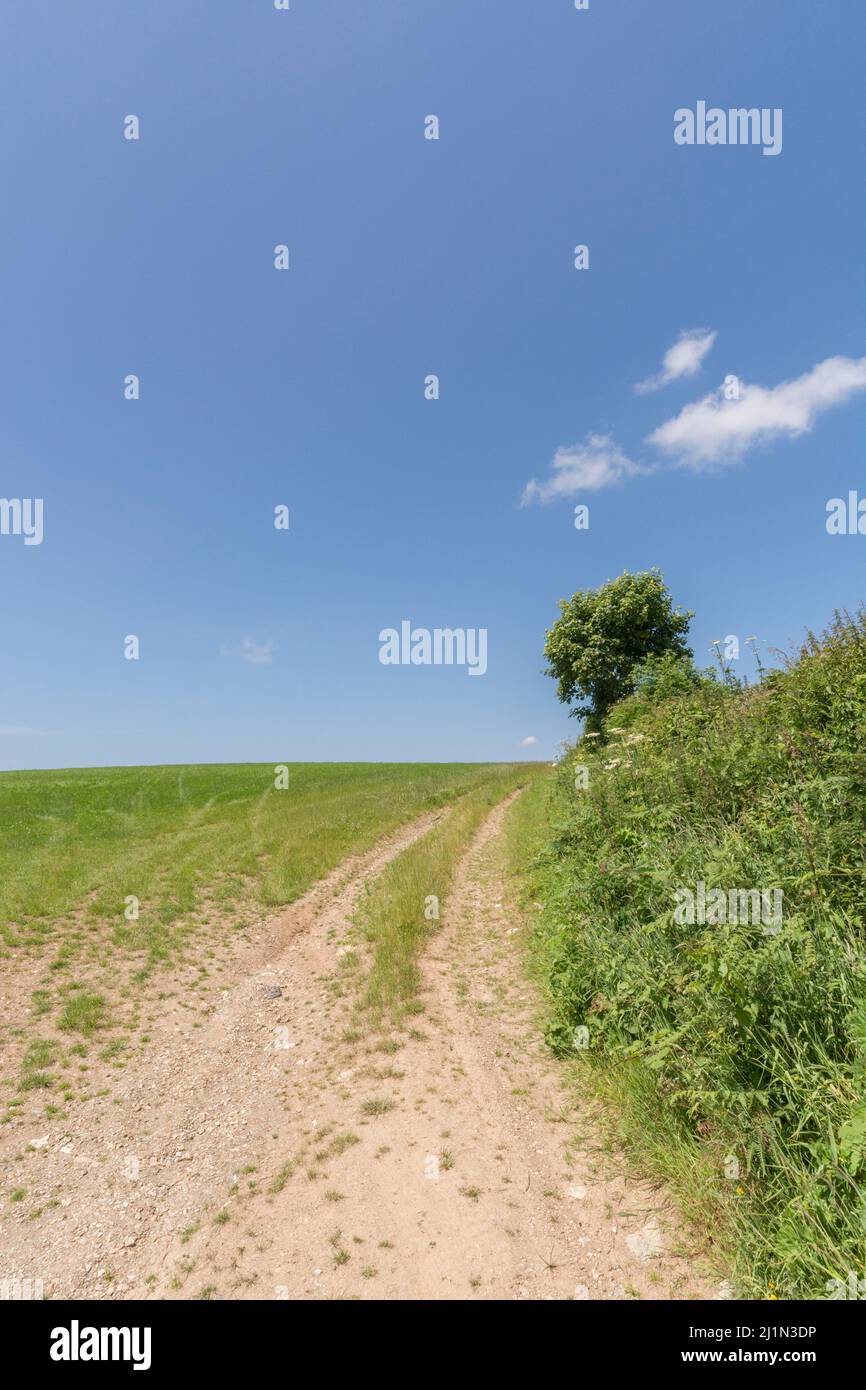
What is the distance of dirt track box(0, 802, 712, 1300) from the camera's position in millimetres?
3834

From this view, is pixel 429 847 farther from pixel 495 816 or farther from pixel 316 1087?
pixel 316 1087

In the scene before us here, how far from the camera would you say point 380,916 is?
37.9 ft

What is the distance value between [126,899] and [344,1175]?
1078 centimetres

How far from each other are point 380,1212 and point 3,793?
140 ft

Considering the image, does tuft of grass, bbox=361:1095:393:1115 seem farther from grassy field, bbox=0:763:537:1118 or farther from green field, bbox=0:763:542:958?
green field, bbox=0:763:542:958

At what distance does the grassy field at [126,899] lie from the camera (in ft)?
26.2

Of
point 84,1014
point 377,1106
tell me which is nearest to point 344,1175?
point 377,1106

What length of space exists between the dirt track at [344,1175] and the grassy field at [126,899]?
1476 mm

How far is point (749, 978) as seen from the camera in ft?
12.9

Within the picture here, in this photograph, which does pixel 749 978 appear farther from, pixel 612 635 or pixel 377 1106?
pixel 612 635

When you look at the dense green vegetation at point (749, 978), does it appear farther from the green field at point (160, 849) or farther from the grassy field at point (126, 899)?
the green field at point (160, 849)

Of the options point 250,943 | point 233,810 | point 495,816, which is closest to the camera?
point 250,943
